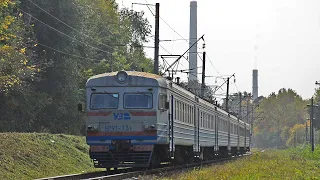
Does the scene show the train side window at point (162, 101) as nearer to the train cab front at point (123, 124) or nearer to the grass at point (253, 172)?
the train cab front at point (123, 124)

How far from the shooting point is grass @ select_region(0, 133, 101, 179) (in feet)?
74.5

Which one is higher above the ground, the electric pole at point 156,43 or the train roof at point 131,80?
the electric pole at point 156,43

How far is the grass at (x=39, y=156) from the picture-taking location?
22719 millimetres

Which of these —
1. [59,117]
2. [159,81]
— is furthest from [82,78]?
[159,81]

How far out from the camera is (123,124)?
2112 centimetres

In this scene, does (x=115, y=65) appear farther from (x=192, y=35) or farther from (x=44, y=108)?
(x=192, y=35)

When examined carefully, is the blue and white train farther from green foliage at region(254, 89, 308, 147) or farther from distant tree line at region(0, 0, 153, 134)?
green foliage at region(254, 89, 308, 147)

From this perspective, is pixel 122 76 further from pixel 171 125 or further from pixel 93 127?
pixel 171 125

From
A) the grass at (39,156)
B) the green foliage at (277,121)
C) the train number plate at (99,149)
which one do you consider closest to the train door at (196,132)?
the grass at (39,156)

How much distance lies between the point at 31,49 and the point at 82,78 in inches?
306

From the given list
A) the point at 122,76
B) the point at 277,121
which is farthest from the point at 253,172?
the point at 277,121

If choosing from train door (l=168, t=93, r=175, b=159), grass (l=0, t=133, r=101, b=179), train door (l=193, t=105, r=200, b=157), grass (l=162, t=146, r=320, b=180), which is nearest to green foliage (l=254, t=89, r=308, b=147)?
grass (l=162, t=146, r=320, b=180)

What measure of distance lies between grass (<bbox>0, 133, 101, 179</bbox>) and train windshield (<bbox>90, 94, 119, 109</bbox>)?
3.47 m

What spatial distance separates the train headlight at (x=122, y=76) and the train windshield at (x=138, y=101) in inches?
21.2
